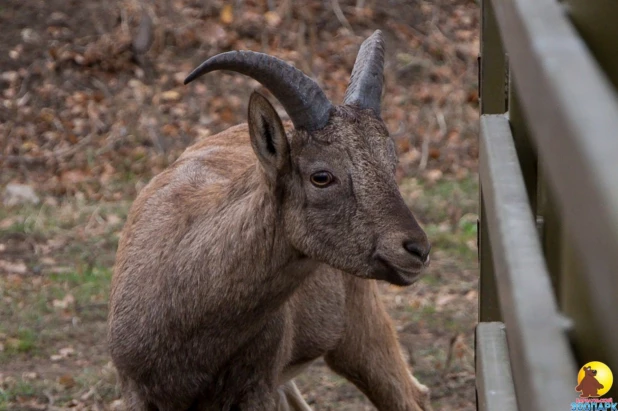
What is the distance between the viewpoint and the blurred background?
23.4 feet

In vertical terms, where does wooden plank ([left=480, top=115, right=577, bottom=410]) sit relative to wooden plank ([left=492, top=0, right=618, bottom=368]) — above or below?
below

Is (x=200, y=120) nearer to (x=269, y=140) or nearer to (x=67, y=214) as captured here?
(x=67, y=214)

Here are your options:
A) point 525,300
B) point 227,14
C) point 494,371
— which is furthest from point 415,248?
point 227,14

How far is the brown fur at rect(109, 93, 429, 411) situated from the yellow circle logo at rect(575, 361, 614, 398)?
2.45 m

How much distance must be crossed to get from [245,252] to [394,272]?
641 millimetres

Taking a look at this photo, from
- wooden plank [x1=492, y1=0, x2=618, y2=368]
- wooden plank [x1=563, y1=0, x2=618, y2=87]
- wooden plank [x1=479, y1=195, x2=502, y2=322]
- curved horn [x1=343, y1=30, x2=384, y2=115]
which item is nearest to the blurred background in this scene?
curved horn [x1=343, y1=30, x2=384, y2=115]

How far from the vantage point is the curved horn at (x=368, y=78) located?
14.1ft

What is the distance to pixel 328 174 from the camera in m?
4.01

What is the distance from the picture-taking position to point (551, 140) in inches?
43.4

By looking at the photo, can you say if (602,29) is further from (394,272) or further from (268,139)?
(268,139)

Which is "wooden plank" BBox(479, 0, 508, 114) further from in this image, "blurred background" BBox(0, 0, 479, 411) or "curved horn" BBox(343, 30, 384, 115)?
"blurred background" BBox(0, 0, 479, 411)

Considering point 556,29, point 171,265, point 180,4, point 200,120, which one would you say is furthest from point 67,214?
point 556,29

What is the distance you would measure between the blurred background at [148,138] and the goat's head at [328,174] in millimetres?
2816

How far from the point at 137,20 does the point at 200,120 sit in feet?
6.95
